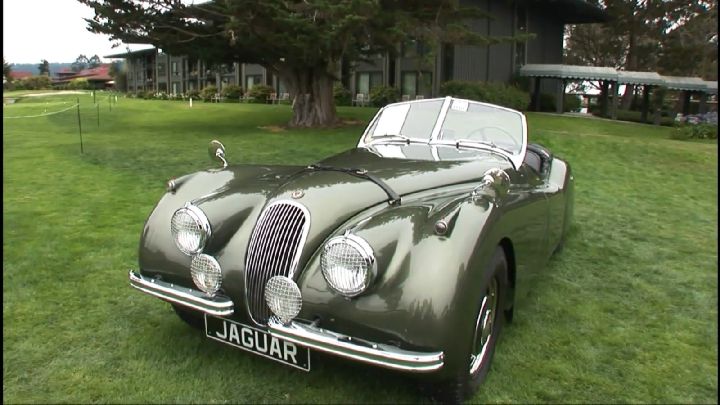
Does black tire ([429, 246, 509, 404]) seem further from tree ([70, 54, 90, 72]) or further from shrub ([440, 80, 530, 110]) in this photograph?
tree ([70, 54, 90, 72])

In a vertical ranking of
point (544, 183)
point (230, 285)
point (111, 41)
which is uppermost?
point (111, 41)

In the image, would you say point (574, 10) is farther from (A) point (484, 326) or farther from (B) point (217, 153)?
(A) point (484, 326)

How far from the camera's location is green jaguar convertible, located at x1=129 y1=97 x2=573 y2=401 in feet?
7.80

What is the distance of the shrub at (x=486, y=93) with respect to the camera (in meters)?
22.9

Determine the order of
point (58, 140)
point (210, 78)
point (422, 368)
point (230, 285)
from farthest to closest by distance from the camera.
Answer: point (210, 78) → point (58, 140) → point (230, 285) → point (422, 368)

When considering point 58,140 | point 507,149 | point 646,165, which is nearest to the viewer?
point 507,149

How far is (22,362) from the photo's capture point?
305 cm

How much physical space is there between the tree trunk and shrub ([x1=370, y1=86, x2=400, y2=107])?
33.9 feet

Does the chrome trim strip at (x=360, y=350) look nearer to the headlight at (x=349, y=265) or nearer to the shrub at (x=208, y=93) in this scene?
the headlight at (x=349, y=265)

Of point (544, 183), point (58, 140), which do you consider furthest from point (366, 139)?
point (58, 140)

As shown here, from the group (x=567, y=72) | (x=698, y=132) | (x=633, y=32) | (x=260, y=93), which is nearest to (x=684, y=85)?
(x=567, y=72)

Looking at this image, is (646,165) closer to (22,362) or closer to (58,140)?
(22,362)

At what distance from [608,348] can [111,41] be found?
52.4ft

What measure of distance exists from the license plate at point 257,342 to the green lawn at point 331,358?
102 mm
